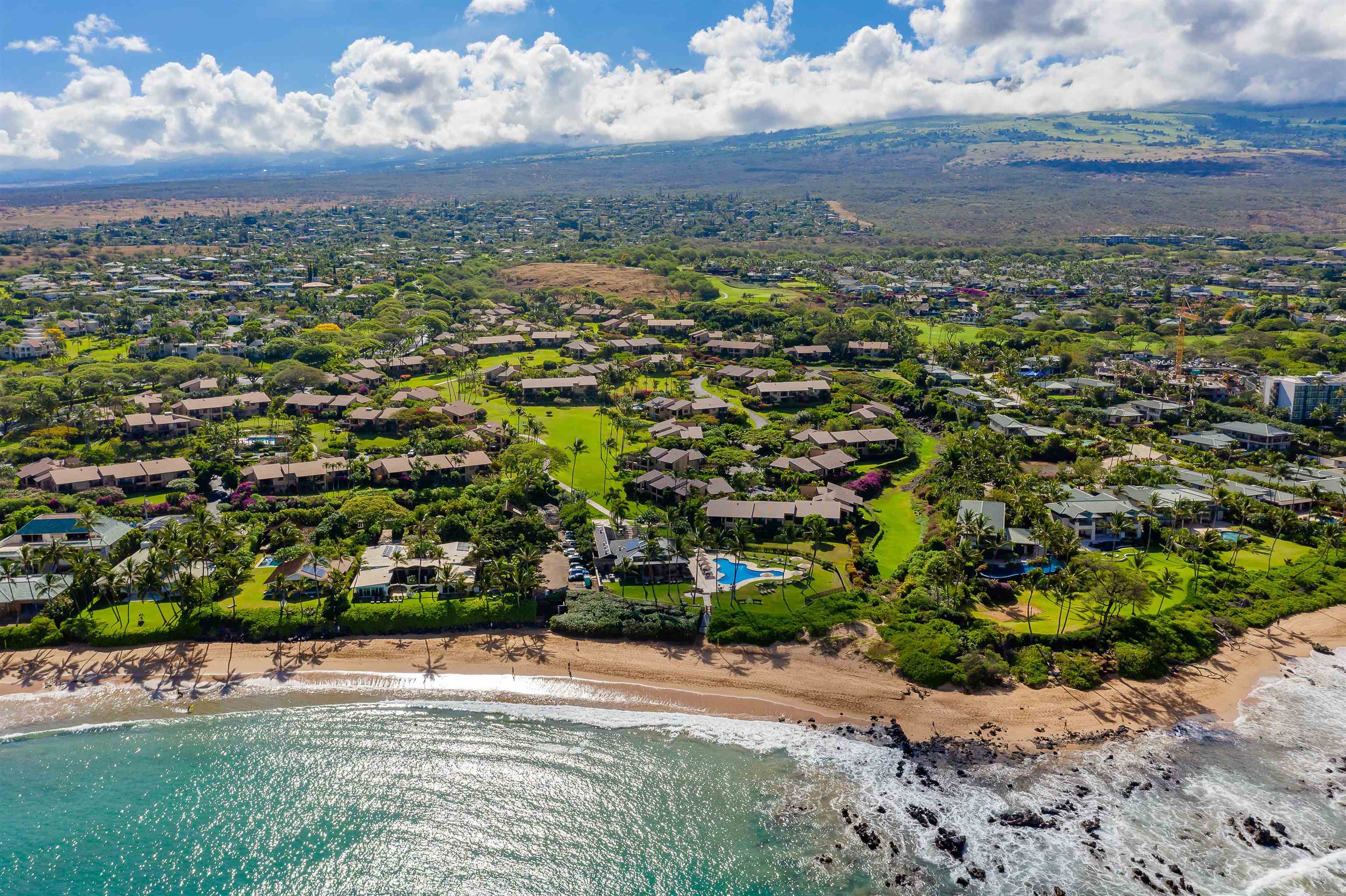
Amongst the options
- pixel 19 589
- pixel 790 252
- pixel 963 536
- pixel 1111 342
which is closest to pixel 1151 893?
pixel 963 536

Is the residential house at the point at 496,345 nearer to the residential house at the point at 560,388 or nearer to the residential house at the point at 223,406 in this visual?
the residential house at the point at 560,388

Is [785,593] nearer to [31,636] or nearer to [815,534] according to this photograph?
[815,534]

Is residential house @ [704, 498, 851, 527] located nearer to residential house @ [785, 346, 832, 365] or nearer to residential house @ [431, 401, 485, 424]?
residential house @ [431, 401, 485, 424]

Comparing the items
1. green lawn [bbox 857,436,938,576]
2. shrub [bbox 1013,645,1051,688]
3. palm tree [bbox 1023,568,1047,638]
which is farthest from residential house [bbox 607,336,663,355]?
shrub [bbox 1013,645,1051,688]

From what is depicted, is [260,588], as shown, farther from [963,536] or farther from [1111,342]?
[1111,342]

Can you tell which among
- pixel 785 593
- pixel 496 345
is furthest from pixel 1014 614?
pixel 496 345
